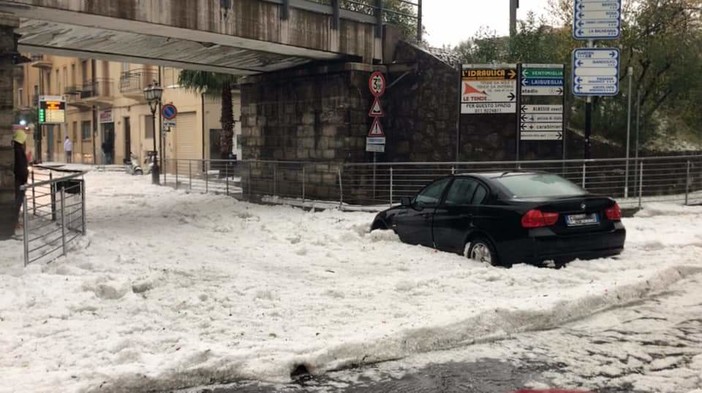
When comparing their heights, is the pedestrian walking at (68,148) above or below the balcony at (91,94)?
below

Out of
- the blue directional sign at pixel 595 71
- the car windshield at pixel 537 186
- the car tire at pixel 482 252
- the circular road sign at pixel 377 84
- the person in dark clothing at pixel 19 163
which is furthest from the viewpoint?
the circular road sign at pixel 377 84

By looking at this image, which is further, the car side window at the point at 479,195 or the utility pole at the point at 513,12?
the utility pole at the point at 513,12

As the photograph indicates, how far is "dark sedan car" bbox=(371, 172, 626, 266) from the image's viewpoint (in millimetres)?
7906

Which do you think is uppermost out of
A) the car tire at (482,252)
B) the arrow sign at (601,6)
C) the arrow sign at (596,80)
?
the arrow sign at (601,6)

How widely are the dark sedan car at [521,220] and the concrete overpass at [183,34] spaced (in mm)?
6749

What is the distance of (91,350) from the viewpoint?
5086 mm

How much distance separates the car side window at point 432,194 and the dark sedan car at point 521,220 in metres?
0.03

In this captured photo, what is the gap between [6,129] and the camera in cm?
1076

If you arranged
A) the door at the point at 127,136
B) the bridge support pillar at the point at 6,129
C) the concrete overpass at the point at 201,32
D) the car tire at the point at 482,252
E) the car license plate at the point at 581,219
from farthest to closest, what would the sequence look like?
the door at the point at 127,136
the concrete overpass at the point at 201,32
the bridge support pillar at the point at 6,129
the car tire at the point at 482,252
the car license plate at the point at 581,219

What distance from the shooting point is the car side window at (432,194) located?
9680 millimetres

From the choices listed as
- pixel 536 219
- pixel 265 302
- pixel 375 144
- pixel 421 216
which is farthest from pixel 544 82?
pixel 265 302

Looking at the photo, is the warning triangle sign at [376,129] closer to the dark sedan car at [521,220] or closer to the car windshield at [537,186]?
the dark sedan car at [521,220]

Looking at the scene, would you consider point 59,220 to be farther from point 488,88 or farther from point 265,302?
point 488,88

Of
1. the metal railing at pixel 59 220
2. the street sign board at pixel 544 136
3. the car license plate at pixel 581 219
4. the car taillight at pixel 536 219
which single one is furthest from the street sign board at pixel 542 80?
the metal railing at pixel 59 220
